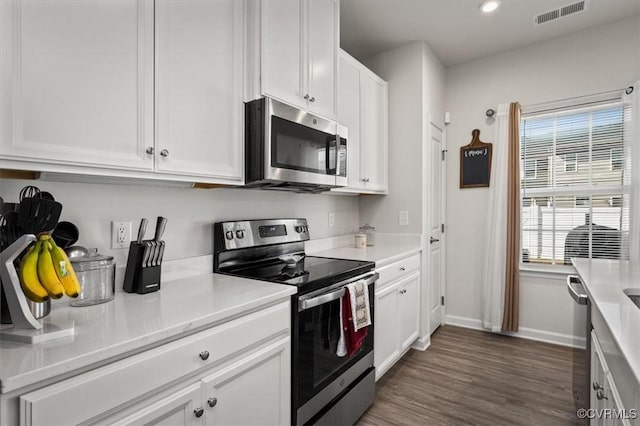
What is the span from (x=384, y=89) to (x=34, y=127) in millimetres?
2735

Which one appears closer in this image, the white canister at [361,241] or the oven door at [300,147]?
the oven door at [300,147]

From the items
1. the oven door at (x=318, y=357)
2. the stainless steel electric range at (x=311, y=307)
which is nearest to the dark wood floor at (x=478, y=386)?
the stainless steel electric range at (x=311, y=307)

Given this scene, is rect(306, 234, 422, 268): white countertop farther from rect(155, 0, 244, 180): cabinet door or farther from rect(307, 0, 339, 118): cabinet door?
rect(155, 0, 244, 180): cabinet door

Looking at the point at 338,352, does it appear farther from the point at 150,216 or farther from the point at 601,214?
the point at 601,214

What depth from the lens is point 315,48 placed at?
2059mm

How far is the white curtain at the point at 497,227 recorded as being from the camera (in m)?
3.22

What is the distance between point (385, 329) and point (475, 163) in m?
2.08

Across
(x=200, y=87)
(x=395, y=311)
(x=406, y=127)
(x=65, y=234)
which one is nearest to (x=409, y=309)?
(x=395, y=311)

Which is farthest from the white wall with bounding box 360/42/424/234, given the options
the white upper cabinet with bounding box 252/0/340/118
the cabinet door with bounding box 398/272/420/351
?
the white upper cabinet with bounding box 252/0/340/118

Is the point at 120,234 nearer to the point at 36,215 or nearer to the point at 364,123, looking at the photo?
the point at 36,215

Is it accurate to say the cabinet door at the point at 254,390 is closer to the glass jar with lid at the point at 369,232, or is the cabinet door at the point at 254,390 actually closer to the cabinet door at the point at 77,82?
the cabinet door at the point at 77,82

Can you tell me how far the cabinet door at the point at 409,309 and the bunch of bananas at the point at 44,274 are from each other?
6.84ft

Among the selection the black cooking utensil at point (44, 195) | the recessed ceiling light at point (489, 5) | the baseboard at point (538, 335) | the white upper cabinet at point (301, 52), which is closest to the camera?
the black cooking utensil at point (44, 195)

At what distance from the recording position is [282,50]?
1808 mm
